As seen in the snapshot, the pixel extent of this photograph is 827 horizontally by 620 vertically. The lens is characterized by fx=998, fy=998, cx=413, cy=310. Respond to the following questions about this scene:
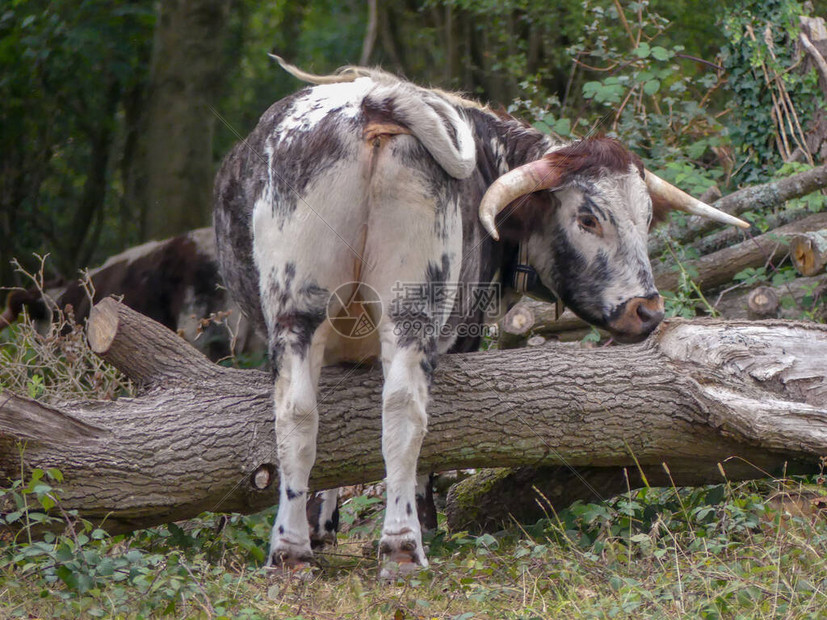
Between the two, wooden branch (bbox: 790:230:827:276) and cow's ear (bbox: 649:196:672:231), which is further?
wooden branch (bbox: 790:230:827:276)

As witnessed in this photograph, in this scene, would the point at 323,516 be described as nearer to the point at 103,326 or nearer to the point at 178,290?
the point at 103,326

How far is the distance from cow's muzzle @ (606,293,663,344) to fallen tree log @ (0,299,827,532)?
0.30 feet

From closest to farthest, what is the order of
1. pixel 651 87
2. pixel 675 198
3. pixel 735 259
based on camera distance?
pixel 675 198 < pixel 735 259 < pixel 651 87

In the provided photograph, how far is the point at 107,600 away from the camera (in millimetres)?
3520

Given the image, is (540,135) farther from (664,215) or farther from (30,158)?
(30,158)

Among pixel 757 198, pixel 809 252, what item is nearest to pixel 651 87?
pixel 757 198

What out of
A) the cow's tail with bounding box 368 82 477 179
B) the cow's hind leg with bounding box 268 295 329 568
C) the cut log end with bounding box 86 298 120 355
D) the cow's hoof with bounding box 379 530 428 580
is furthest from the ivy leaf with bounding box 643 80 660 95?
the cow's hoof with bounding box 379 530 428 580

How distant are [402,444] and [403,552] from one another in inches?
17.4

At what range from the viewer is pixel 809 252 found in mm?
6949

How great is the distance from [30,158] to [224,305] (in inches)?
237

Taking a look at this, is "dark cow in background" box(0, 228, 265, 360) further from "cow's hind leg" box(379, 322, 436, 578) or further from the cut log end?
"cow's hind leg" box(379, 322, 436, 578)

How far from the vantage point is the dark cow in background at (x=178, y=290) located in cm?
921

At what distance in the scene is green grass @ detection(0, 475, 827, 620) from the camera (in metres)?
3.47

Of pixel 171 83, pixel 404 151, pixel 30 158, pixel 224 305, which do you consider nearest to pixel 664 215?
pixel 404 151
